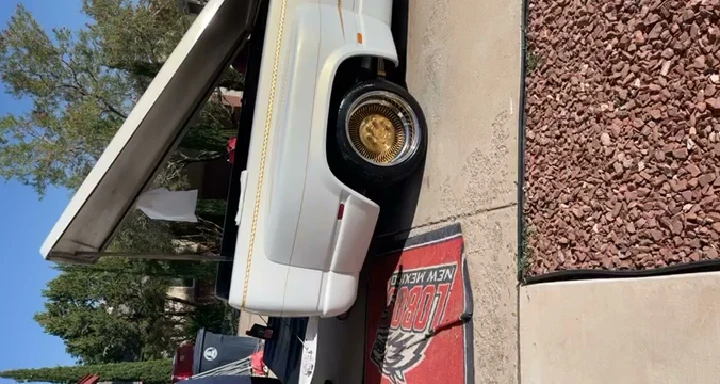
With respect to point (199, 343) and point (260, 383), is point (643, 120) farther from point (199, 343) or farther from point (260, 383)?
point (199, 343)

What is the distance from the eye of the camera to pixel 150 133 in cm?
465

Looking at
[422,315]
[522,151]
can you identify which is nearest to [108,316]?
[422,315]

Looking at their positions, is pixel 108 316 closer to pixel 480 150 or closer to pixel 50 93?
pixel 50 93

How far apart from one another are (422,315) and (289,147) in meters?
1.50

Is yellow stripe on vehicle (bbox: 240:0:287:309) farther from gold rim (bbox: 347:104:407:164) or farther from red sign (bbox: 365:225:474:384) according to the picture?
red sign (bbox: 365:225:474:384)

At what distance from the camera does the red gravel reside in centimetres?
260

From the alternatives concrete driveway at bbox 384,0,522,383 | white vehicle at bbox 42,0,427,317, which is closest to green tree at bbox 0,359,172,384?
white vehicle at bbox 42,0,427,317

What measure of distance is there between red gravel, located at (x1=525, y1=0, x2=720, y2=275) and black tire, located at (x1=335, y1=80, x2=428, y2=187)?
4.17 ft

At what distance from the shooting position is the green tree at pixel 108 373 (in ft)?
58.7

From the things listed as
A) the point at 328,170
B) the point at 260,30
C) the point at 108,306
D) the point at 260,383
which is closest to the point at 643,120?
the point at 328,170

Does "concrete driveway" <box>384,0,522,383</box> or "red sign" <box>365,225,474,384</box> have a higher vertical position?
"concrete driveway" <box>384,0,522,383</box>

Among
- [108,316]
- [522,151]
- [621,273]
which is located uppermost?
[108,316]

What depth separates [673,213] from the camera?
2.65 metres

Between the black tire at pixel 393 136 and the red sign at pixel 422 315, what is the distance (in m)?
0.56
